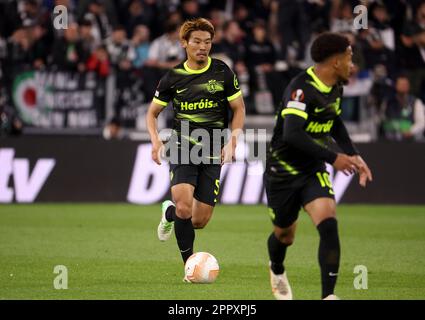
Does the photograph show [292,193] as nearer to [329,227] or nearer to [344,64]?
[329,227]

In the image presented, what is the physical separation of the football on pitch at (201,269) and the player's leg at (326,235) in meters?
1.83

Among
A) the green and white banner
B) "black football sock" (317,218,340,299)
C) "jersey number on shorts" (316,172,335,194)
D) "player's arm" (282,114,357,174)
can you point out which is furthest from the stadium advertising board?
"black football sock" (317,218,340,299)

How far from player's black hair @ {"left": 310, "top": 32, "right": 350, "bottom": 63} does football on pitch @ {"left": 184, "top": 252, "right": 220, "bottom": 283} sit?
8.36 feet

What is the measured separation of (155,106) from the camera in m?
10.6

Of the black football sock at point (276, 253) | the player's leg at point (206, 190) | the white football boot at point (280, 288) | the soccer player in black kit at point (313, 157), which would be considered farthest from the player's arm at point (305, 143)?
the player's leg at point (206, 190)

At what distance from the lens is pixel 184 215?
10.2m

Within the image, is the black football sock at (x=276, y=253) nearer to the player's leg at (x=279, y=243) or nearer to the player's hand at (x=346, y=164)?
the player's leg at (x=279, y=243)

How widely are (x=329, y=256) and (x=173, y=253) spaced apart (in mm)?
4768

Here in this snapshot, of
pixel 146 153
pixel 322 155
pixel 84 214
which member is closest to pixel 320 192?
pixel 322 155

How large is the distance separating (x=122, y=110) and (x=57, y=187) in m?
2.04

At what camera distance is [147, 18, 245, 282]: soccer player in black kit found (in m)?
10.2

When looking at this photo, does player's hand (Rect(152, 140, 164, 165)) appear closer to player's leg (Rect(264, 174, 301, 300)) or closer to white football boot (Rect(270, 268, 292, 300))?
player's leg (Rect(264, 174, 301, 300))

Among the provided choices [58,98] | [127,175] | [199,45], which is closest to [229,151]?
[199,45]
